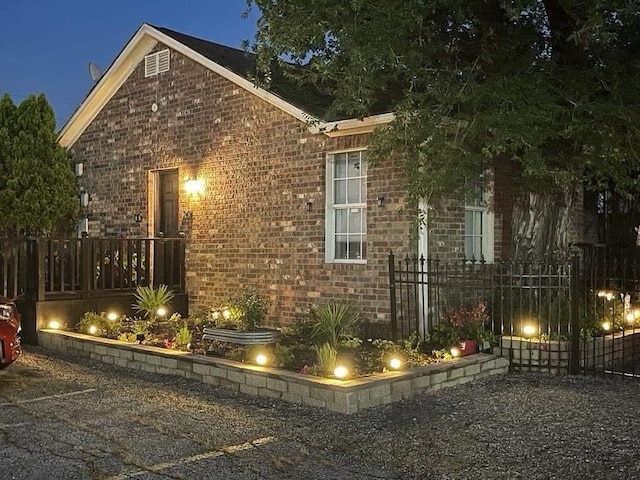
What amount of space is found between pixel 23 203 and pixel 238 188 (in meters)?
4.49

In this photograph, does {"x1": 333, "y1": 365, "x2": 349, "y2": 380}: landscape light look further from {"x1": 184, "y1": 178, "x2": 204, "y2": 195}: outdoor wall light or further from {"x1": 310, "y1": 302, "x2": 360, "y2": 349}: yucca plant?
{"x1": 184, "y1": 178, "x2": 204, "y2": 195}: outdoor wall light

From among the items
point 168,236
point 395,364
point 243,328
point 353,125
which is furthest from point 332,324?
point 168,236

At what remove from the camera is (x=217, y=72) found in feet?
39.0

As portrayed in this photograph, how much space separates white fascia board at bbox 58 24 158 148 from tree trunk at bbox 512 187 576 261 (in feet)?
25.0

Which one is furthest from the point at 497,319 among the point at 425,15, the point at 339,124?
the point at 425,15

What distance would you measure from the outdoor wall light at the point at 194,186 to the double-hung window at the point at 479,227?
462 centimetres

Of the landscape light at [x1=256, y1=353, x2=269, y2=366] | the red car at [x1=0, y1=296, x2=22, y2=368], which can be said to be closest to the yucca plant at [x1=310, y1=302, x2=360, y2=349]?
the landscape light at [x1=256, y1=353, x2=269, y2=366]

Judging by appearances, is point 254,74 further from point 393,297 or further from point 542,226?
point 542,226

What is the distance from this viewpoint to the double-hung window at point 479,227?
10367mm

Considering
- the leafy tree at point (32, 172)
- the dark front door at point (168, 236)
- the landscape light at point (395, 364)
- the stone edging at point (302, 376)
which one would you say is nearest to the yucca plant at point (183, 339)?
the stone edging at point (302, 376)

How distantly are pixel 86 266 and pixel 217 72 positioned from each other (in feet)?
12.7

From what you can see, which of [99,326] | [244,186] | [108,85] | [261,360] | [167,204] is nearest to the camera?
[261,360]

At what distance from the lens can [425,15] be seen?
7.62 metres

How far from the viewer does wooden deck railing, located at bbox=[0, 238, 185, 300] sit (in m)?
10.6
